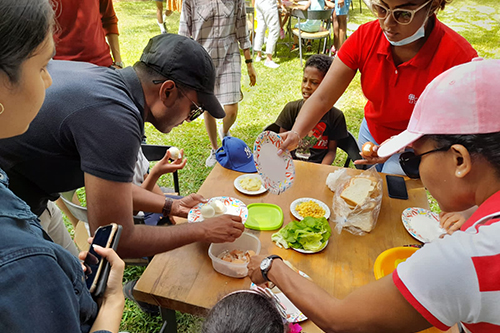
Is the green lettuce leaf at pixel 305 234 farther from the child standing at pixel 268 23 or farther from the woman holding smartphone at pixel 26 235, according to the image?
the child standing at pixel 268 23

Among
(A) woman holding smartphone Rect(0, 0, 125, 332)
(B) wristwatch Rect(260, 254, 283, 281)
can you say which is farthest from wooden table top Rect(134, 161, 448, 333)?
(A) woman holding smartphone Rect(0, 0, 125, 332)

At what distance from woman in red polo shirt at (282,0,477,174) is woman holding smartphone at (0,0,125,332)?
1.48 m

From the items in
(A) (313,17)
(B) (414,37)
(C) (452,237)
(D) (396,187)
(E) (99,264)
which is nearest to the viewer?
(C) (452,237)

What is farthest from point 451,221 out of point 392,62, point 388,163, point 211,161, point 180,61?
point 211,161

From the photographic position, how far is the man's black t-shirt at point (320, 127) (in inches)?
124

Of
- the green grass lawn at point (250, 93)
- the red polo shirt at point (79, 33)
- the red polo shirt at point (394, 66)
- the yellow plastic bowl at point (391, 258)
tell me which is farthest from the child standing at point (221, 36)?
the yellow plastic bowl at point (391, 258)

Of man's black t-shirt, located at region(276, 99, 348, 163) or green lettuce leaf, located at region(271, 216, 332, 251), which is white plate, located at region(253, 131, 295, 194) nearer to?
green lettuce leaf, located at region(271, 216, 332, 251)

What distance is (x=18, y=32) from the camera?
2.43 feet

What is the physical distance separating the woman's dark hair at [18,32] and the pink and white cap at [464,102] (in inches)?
46.5

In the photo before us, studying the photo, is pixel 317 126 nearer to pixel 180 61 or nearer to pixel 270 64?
pixel 180 61

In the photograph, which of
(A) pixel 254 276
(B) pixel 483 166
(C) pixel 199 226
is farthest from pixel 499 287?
(C) pixel 199 226

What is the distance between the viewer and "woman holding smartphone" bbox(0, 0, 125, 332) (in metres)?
0.66

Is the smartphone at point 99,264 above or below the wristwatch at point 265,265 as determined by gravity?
above

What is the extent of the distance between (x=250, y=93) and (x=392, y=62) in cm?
474
